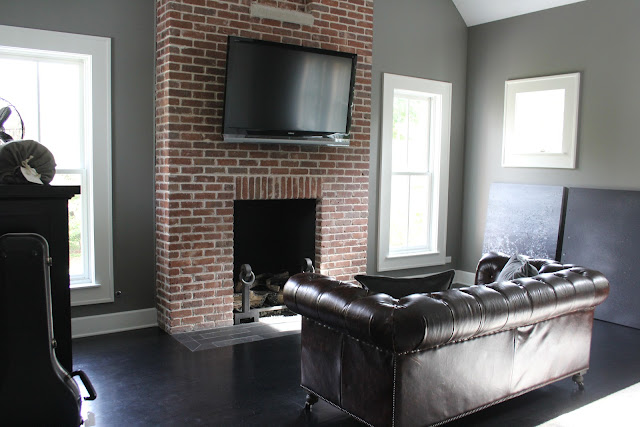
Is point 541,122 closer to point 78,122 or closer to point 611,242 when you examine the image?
point 611,242

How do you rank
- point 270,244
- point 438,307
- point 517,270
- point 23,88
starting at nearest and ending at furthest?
1. point 438,307
2. point 517,270
3. point 23,88
4. point 270,244

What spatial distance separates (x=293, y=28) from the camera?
5164 mm

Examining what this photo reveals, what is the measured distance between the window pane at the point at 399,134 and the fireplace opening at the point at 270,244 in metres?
1.29

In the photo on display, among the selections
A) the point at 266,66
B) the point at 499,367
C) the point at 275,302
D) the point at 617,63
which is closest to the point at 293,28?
the point at 266,66

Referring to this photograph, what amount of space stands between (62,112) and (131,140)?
21.1 inches

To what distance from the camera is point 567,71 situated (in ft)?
19.1

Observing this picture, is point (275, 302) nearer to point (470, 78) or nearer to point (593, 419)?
point (593, 419)

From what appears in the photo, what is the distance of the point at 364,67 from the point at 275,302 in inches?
93.1

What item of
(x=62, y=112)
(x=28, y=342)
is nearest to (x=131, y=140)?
(x=62, y=112)

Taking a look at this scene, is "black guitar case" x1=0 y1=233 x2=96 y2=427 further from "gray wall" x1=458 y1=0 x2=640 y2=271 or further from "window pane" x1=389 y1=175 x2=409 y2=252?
"gray wall" x1=458 y1=0 x2=640 y2=271

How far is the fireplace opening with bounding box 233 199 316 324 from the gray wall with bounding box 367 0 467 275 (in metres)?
0.83

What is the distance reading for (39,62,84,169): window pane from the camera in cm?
444

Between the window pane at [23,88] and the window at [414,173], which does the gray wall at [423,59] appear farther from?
the window pane at [23,88]

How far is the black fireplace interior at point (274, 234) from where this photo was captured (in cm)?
544
